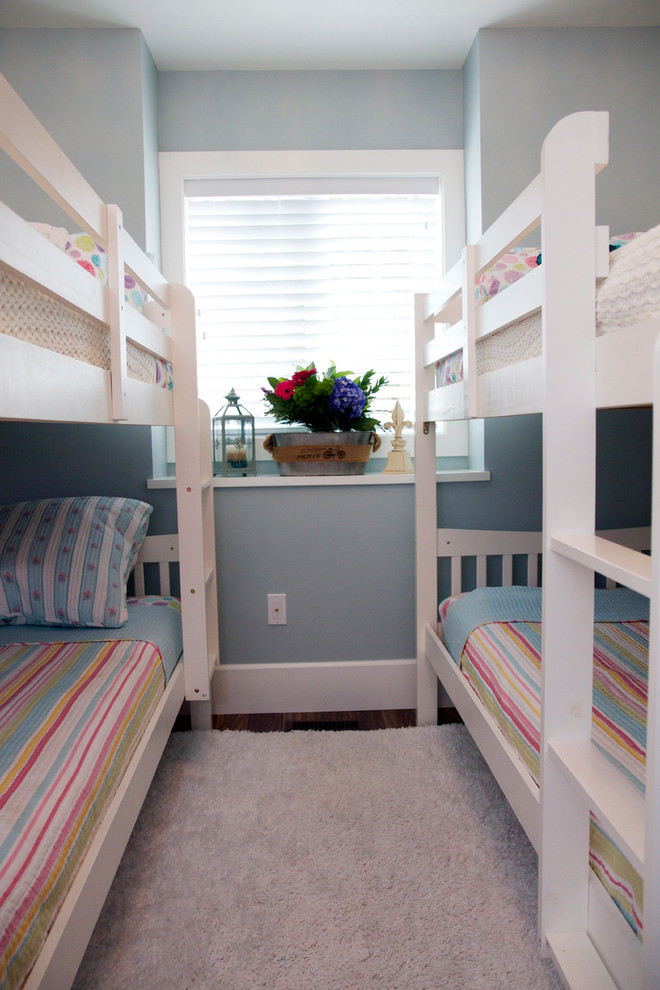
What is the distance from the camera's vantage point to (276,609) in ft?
7.24

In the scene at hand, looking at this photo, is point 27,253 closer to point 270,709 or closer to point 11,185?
point 11,185

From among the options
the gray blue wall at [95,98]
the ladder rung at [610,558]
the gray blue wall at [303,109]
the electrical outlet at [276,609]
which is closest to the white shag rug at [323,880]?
the electrical outlet at [276,609]

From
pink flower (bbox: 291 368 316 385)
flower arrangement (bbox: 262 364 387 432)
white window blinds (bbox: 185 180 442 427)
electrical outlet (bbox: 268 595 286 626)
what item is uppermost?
white window blinds (bbox: 185 180 442 427)

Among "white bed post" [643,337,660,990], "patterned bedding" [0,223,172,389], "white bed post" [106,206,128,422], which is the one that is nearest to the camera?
"white bed post" [643,337,660,990]

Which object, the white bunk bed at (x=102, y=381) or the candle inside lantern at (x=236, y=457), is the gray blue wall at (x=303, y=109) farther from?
the candle inside lantern at (x=236, y=457)

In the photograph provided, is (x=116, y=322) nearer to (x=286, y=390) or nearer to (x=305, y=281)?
(x=286, y=390)

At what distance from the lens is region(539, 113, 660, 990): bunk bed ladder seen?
0.95m

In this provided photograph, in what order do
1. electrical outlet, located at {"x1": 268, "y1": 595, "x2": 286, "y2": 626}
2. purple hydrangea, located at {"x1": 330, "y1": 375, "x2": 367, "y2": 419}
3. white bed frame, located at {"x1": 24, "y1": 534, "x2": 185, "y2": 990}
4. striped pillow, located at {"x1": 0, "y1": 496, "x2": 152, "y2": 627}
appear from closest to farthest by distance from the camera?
white bed frame, located at {"x1": 24, "y1": 534, "x2": 185, "y2": 990}, striped pillow, located at {"x1": 0, "y1": 496, "x2": 152, "y2": 627}, purple hydrangea, located at {"x1": 330, "y1": 375, "x2": 367, "y2": 419}, electrical outlet, located at {"x1": 268, "y1": 595, "x2": 286, "y2": 626}

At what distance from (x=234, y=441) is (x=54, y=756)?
140cm

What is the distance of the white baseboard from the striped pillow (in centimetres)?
57

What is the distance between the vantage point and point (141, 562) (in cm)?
214

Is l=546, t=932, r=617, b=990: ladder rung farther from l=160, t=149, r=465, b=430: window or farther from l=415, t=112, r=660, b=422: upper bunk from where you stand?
l=160, t=149, r=465, b=430: window

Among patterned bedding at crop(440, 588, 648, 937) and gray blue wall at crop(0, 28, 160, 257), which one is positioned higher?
gray blue wall at crop(0, 28, 160, 257)

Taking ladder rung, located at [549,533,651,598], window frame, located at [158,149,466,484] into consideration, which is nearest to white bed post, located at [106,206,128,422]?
ladder rung, located at [549,533,651,598]
